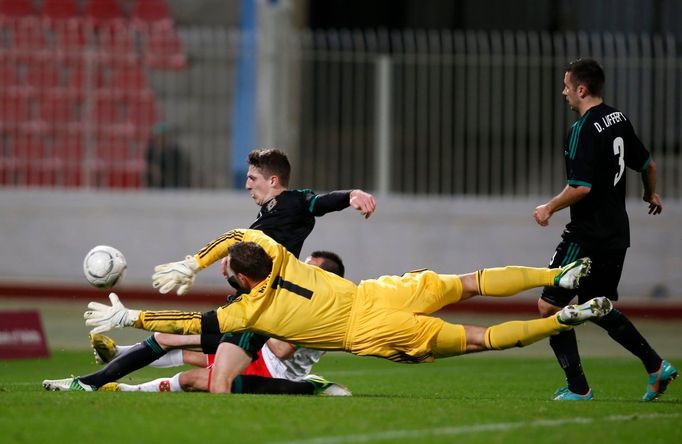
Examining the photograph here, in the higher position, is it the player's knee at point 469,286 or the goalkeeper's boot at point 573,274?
the goalkeeper's boot at point 573,274

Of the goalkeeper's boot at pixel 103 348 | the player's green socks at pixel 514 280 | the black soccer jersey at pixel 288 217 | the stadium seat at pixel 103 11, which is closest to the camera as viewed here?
the player's green socks at pixel 514 280

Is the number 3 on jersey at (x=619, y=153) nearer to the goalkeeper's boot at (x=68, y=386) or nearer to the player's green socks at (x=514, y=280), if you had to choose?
the player's green socks at (x=514, y=280)

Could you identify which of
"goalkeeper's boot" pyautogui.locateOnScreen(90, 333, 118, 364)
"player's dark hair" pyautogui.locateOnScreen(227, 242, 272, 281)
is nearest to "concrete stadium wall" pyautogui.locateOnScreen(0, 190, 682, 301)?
"goalkeeper's boot" pyautogui.locateOnScreen(90, 333, 118, 364)

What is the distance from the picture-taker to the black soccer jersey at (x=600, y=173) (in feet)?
30.0

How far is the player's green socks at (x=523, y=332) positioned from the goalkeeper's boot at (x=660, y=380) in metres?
0.83

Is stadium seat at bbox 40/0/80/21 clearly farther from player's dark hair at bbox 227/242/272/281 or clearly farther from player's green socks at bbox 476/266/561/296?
player's green socks at bbox 476/266/561/296

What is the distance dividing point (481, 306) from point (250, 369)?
10.3m

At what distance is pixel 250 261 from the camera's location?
862 centimetres

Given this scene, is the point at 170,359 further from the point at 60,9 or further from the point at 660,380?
the point at 60,9

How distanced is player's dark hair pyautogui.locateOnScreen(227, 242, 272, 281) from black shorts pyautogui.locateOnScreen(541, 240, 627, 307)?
2.06 metres

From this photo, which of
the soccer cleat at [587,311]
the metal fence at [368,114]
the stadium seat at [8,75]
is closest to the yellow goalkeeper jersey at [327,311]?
the soccer cleat at [587,311]

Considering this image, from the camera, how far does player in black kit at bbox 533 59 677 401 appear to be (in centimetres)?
909

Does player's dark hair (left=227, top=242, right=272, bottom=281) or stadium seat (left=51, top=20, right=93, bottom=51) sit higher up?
stadium seat (left=51, top=20, right=93, bottom=51)

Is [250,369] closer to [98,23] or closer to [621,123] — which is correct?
[621,123]
